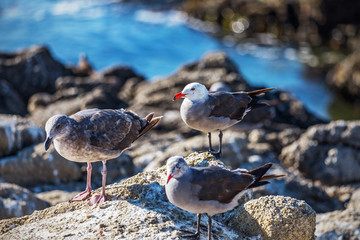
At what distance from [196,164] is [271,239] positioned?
53.0 inches

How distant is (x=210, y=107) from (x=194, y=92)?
0.35m

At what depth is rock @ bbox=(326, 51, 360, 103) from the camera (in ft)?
69.7

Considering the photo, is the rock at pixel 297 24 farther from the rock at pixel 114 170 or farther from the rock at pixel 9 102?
the rock at pixel 114 170

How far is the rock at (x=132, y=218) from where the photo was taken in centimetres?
478

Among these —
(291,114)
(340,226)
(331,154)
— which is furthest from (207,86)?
(340,226)

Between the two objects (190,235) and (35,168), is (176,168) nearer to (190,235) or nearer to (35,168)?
(190,235)

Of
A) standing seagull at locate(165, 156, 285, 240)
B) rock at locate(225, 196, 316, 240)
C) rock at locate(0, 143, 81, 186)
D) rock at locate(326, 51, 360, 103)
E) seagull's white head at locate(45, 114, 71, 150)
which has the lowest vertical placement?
rock at locate(326, 51, 360, 103)

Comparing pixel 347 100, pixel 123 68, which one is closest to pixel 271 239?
pixel 123 68

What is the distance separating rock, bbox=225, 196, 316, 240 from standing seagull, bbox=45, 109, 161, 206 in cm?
166

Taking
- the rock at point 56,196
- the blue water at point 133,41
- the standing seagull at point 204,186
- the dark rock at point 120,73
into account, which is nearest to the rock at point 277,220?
the standing seagull at point 204,186

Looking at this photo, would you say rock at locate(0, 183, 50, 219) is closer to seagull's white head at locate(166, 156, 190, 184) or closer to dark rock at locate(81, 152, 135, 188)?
dark rock at locate(81, 152, 135, 188)

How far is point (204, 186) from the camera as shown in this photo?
4.69m

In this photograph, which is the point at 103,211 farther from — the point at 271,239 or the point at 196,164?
the point at 271,239

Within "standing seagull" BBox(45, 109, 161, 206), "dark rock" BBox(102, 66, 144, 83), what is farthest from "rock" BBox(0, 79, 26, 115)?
"standing seagull" BBox(45, 109, 161, 206)
